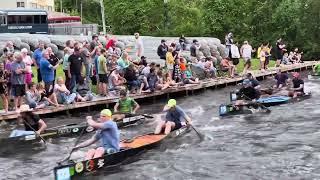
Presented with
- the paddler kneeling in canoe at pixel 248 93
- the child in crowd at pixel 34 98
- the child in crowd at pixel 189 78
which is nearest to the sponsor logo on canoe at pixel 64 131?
the child in crowd at pixel 34 98

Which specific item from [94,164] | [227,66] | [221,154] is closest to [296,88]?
[227,66]

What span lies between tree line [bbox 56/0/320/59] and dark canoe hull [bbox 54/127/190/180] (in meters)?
40.7

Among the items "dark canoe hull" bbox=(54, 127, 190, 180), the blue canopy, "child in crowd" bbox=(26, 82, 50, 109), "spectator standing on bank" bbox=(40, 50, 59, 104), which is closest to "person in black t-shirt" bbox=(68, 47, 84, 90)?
"spectator standing on bank" bbox=(40, 50, 59, 104)

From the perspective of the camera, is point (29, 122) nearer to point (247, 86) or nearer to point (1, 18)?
point (247, 86)

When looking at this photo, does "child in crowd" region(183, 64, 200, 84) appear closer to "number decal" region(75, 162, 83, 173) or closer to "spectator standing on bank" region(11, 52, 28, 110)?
"spectator standing on bank" region(11, 52, 28, 110)

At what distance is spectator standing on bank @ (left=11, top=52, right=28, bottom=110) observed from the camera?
61.6 feet

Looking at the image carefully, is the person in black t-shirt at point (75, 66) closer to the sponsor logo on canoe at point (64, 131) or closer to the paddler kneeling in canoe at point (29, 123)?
the sponsor logo on canoe at point (64, 131)

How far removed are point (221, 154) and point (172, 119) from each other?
247 centimetres

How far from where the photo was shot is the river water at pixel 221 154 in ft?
44.9

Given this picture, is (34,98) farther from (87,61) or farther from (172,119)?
(172,119)

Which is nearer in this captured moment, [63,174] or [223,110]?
[63,174]

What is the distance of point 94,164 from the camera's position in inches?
533

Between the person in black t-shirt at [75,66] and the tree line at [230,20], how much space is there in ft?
114

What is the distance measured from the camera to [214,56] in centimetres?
3472
